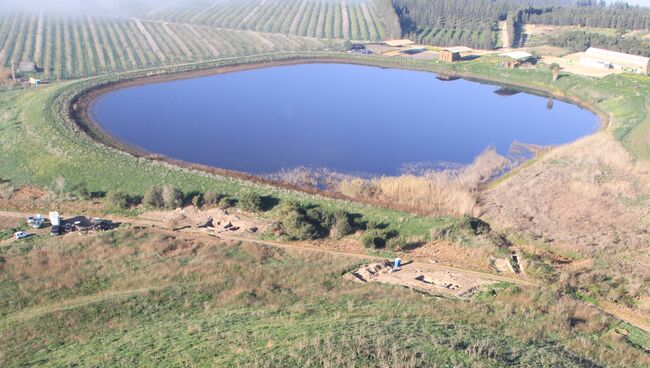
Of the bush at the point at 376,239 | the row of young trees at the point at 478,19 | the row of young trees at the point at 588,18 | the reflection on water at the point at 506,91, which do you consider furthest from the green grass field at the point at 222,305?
the row of young trees at the point at 588,18

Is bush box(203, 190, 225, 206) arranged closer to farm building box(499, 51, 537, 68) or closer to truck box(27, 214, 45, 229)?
truck box(27, 214, 45, 229)

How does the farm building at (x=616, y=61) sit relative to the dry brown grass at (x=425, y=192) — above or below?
above

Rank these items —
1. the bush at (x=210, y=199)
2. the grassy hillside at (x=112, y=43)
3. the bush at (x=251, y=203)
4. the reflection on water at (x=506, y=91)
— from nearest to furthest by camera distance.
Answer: the bush at (x=251, y=203)
the bush at (x=210, y=199)
the reflection on water at (x=506, y=91)
the grassy hillside at (x=112, y=43)

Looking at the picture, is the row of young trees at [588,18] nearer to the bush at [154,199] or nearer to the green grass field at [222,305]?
the green grass field at [222,305]

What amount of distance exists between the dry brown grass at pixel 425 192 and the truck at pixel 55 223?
Result: 1831cm

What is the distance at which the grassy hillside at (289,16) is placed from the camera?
11306 cm

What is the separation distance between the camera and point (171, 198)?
3691cm

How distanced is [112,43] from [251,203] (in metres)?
65.7

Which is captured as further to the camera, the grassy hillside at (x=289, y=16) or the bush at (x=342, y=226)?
the grassy hillside at (x=289, y=16)

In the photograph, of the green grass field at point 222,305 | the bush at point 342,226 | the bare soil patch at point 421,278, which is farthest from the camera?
the bush at point 342,226

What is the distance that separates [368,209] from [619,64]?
209 feet

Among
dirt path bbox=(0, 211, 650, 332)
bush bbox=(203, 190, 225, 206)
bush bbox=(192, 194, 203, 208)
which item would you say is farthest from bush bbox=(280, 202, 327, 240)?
bush bbox=(192, 194, 203, 208)

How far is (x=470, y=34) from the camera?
108 metres

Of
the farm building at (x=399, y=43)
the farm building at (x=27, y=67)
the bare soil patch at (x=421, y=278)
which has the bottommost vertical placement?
the bare soil patch at (x=421, y=278)
